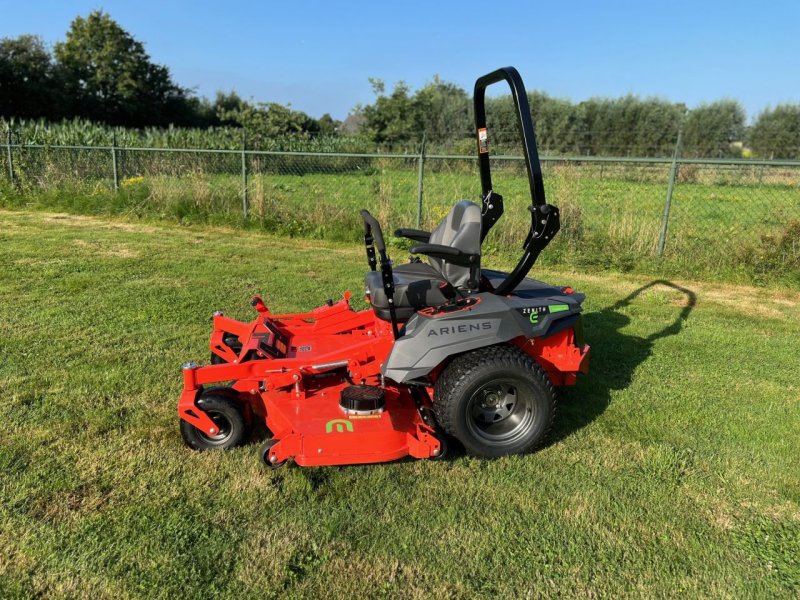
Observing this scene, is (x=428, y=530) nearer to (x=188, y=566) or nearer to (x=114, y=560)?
(x=188, y=566)

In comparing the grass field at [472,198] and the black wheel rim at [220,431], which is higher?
the grass field at [472,198]

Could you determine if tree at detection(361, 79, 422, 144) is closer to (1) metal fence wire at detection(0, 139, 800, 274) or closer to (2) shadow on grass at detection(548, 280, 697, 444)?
(1) metal fence wire at detection(0, 139, 800, 274)

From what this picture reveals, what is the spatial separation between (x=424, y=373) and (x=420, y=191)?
22.7 ft

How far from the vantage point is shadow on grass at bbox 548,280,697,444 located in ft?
13.5

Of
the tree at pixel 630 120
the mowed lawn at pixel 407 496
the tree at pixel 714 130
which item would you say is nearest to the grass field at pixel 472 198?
the mowed lawn at pixel 407 496

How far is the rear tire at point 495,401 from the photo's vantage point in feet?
10.9

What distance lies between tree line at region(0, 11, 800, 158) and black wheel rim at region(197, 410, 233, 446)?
14705mm

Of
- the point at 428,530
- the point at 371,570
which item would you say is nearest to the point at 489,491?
the point at 428,530

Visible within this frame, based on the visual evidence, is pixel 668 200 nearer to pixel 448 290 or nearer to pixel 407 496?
pixel 448 290

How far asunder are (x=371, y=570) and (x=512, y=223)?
25.2ft

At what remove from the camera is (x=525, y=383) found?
11.1 ft

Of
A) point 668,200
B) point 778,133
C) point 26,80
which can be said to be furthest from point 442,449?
point 26,80

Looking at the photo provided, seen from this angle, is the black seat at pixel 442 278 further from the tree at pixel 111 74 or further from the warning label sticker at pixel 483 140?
the tree at pixel 111 74

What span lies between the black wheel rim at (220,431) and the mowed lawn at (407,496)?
15 centimetres
